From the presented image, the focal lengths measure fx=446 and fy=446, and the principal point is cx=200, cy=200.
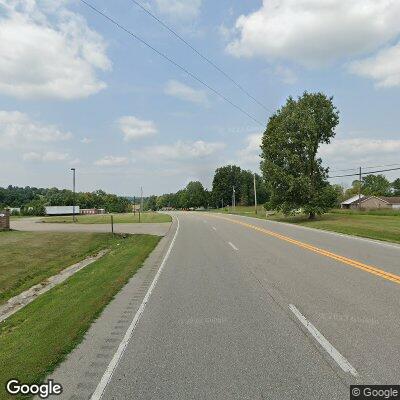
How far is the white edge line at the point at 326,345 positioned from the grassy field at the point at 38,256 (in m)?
8.98

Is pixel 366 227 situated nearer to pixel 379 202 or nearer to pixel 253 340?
pixel 253 340

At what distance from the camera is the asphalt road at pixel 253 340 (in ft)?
15.9

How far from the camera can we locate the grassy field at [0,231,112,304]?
51.9 ft

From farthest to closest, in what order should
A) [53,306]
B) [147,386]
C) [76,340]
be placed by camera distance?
[53,306] < [76,340] < [147,386]

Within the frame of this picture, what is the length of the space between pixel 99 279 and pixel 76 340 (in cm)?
627

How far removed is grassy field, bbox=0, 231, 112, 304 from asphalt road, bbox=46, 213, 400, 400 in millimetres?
6645

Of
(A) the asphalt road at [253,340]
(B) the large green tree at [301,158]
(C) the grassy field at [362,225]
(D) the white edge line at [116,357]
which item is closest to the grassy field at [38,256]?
(D) the white edge line at [116,357]

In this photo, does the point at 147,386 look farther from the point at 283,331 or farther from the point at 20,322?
the point at 20,322

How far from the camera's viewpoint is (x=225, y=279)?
11531mm

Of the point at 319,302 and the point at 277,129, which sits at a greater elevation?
the point at 277,129

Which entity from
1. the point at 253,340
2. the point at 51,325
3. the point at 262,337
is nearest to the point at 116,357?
the point at 253,340

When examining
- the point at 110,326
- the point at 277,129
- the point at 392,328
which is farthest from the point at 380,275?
the point at 277,129

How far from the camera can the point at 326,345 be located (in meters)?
5.98

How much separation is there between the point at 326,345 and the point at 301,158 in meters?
41.8
